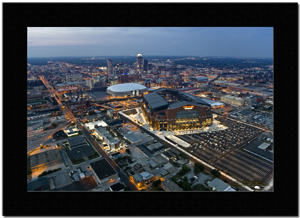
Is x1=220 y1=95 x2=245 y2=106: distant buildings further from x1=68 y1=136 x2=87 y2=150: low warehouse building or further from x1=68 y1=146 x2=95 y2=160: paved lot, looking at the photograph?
x1=68 y1=136 x2=87 y2=150: low warehouse building

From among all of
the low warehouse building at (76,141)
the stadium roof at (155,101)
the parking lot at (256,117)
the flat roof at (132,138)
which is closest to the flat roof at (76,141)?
the low warehouse building at (76,141)

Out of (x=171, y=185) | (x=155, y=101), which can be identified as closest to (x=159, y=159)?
(x=171, y=185)

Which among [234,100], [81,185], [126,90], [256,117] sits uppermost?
[126,90]

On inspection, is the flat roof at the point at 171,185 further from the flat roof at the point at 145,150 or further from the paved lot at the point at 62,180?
the paved lot at the point at 62,180

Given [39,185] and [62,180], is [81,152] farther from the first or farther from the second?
[39,185]

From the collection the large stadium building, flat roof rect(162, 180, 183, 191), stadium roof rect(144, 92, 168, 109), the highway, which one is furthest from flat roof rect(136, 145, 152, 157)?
stadium roof rect(144, 92, 168, 109)
